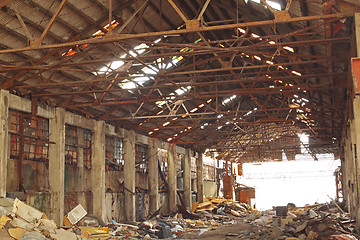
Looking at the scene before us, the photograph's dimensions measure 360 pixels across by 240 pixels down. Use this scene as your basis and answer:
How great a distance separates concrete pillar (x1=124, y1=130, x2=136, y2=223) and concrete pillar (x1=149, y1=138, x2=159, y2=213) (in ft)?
10.5

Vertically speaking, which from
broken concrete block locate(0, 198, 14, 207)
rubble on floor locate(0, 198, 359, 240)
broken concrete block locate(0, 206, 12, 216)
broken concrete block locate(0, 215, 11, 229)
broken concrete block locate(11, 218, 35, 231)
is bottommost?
rubble on floor locate(0, 198, 359, 240)

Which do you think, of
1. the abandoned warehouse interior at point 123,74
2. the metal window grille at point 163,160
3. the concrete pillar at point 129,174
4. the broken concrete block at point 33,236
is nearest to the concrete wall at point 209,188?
the metal window grille at point 163,160

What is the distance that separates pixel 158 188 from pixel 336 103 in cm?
1326

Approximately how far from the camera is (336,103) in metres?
22.4

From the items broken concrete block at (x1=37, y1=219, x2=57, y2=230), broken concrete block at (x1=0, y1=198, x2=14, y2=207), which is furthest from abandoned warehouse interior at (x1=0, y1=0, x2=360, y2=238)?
broken concrete block at (x1=37, y1=219, x2=57, y2=230)

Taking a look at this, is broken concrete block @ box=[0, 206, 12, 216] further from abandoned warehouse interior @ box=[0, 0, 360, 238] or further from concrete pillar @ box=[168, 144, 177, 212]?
concrete pillar @ box=[168, 144, 177, 212]

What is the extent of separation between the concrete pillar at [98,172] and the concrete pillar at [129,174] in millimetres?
2883

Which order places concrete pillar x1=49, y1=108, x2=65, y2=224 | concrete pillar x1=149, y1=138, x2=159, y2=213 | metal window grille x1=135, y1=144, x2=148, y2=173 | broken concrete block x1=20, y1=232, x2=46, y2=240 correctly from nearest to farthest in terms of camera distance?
broken concrete block x1=20, y1=232, x2=46, y2=240
concrete pillar x1=49, y1=108, x2=65, y2=224
metal window grille x1=135, y1=144, x2=148, y2=173
concrete pillar x1=149, y1=138, x2=159, y2=213

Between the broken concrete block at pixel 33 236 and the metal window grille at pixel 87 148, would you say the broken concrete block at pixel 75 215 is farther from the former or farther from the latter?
the metal window grille at pixel 87 148

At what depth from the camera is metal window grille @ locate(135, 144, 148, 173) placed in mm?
27442

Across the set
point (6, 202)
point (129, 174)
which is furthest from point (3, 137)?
point (129, 174)

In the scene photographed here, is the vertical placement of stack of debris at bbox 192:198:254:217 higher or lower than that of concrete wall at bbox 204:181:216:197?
lower

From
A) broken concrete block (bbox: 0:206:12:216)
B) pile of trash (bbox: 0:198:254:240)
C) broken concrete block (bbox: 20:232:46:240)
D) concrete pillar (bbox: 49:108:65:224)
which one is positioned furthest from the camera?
concrete pillar (bbox: 49:108:65:224)

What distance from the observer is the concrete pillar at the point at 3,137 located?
14748 millimetres
